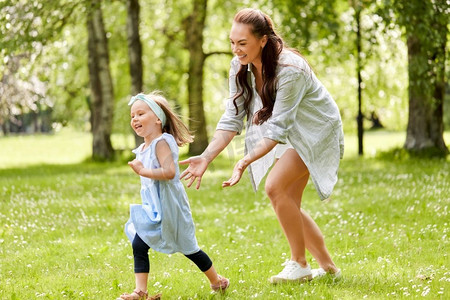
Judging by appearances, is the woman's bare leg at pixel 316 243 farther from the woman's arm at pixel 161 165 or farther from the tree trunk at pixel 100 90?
the tree trunk at pixel 100 90

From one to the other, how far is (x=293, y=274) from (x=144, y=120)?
1.69 m

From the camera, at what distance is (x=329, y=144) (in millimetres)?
5332

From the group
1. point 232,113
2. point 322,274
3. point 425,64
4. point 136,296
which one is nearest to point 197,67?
point 425,64

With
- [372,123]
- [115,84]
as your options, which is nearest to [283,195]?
[115,84]

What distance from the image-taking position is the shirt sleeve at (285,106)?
4.95 m

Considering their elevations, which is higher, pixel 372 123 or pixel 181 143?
pixel 181 143

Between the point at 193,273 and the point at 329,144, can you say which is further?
the point at 193,273

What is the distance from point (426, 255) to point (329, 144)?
1.79 m

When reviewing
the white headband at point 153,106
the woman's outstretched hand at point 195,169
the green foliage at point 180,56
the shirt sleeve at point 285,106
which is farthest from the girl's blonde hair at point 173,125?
the green foliage at point 180,56

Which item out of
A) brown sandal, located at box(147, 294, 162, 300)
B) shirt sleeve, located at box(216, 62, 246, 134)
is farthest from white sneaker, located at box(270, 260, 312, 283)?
shirt sleeve, located at box(216, 62, 246, 134)

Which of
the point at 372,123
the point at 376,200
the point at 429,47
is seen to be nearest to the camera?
the point at 376,200

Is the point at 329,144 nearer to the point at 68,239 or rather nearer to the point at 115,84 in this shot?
the point at 68,239

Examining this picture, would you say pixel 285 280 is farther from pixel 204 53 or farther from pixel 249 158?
pixel 204 53

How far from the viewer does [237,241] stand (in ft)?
25.0
